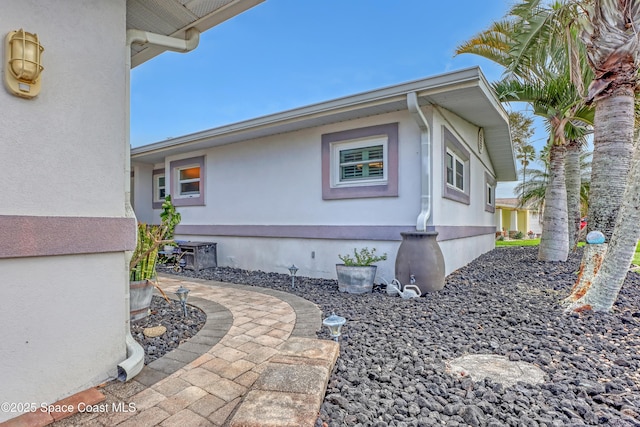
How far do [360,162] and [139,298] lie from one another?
13.4 ft

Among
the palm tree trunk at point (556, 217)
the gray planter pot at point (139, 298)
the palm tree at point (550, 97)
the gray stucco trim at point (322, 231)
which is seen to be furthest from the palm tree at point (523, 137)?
the gray planter pot at point (139, 298)

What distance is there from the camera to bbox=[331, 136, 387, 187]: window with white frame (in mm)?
5848

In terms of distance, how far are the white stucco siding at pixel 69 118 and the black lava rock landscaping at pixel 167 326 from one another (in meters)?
1.28

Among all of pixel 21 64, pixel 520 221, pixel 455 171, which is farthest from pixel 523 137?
pixel 21 64

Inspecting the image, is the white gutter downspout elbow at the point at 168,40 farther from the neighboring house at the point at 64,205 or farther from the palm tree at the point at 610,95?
the palm tree at the point at 610,95

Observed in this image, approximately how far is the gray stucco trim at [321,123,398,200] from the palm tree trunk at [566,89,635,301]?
130 inches

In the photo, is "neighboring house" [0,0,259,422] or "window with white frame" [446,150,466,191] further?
"window with white frame" [446,150,466,191]

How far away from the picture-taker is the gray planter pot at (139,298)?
11.6 ft

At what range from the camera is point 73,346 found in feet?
7.02

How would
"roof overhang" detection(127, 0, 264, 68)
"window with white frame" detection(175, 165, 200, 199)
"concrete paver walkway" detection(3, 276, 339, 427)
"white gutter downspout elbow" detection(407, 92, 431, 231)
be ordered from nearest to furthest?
"concrete paver walkway" detection(3, 276, 339, 427) → "roof overhang" detection(127, 0, 264, 68) → "white gutter downspout elbow" detection(407, 92, 431, 231) → "window with white frame" detection(175, 165, 200, 199)

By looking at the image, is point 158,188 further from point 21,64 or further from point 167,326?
point 21,64

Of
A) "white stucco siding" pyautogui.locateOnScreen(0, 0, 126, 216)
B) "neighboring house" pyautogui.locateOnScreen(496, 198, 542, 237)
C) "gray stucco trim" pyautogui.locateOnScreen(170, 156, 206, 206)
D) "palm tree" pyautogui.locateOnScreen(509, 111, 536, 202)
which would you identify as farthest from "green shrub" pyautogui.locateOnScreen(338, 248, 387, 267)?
"neighboring house" pyautogui.locateOnScreen(496, 198, 542, 237)

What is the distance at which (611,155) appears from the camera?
540 centimetres

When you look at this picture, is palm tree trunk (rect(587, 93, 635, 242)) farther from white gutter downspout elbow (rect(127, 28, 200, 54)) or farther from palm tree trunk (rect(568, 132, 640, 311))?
white gutter downspout elbow (rect(127, 28, 200, 54))
